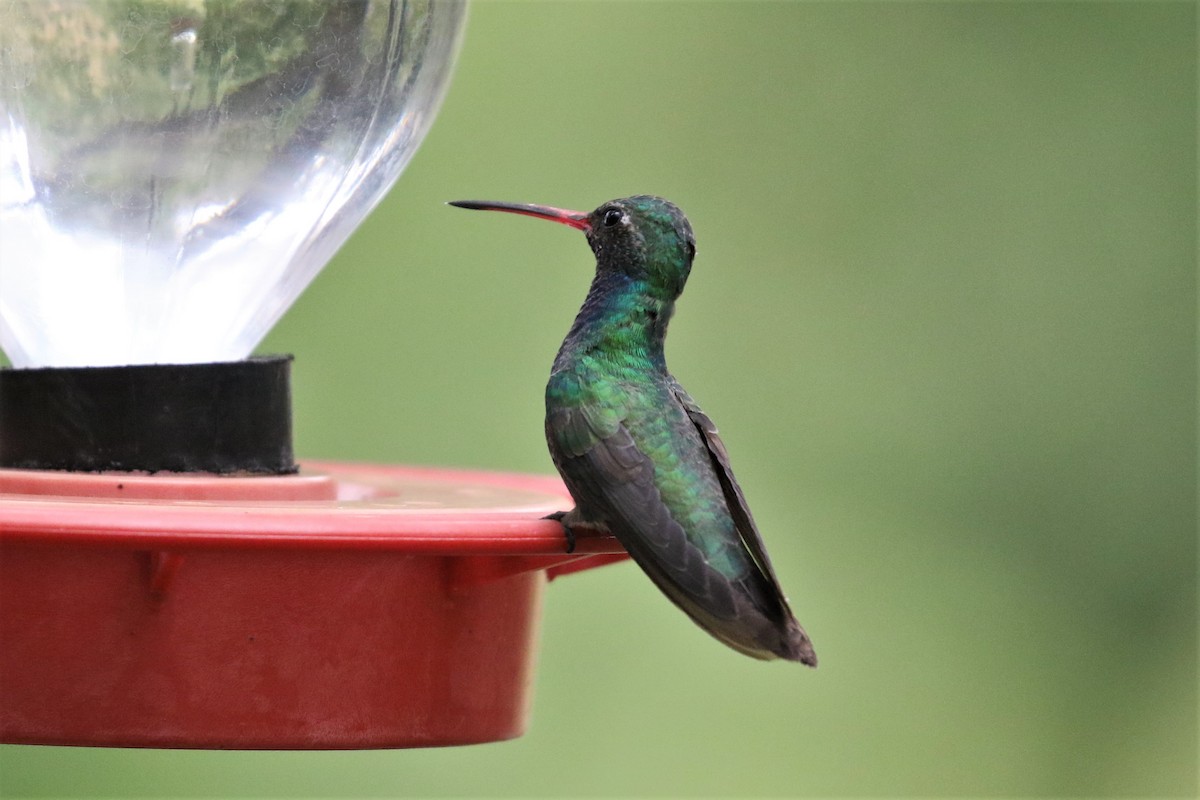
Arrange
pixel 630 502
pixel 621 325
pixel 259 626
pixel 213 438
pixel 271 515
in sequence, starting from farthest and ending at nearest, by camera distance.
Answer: pixel 621 325 → pixel 213 438 → pixel 630 502 → pixel 259 626 → pixel 271 515

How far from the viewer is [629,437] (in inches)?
98.3

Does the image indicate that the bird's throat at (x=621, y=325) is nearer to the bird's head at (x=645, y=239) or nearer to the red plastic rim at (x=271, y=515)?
the bird's head at (x=645, y=239)

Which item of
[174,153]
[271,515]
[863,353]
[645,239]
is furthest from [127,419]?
[863,353]

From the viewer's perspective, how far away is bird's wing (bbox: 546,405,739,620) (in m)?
2.21

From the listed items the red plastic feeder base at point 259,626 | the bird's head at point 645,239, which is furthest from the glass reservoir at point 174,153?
the red plastic feeder base at point 259,626

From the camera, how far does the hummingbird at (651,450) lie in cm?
223

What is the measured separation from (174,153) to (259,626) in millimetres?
848

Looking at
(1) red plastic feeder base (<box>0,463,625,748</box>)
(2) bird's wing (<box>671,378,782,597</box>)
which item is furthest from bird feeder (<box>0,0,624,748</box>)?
(2) bird's wing (<box>671,378,782,597</box>)

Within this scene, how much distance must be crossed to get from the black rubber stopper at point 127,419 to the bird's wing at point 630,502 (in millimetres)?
506

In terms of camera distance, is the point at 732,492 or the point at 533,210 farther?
the point at 533,210

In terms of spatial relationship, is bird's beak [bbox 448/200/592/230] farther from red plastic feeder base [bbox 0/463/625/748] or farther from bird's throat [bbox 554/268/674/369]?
red plastic feeder base [bbox 0/463/625/748]

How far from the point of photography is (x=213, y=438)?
8.09 feet

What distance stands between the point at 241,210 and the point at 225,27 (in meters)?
0.30

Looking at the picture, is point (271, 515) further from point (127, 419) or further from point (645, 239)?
point (645, 239)
